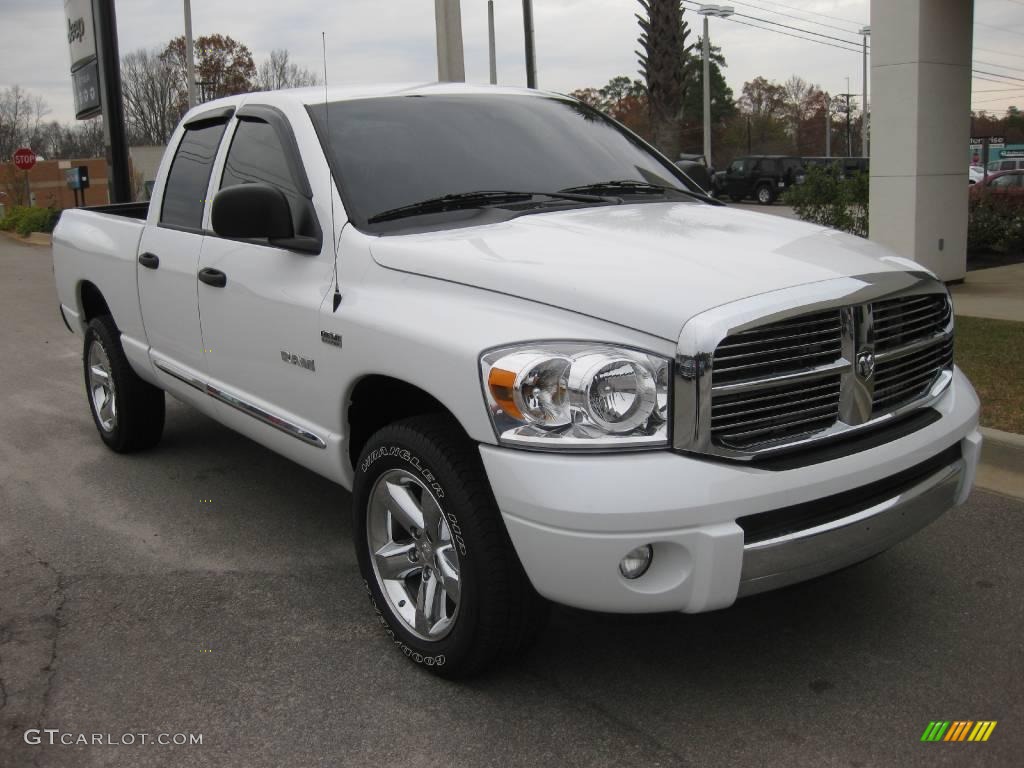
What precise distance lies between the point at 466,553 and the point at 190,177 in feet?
9.59

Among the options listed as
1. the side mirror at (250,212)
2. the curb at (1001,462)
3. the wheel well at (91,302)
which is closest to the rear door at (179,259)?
the side mirror at (250,212)

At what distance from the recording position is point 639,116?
70.1m

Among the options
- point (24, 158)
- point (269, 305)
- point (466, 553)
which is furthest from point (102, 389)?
point (24, 158)

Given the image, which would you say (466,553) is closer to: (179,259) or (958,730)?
(958,730)

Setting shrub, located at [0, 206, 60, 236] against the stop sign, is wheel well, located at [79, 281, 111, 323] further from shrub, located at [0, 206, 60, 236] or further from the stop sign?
the stop sign

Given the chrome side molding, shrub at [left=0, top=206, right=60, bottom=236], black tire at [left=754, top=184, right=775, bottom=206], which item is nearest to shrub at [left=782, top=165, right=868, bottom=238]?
the chrome side molding

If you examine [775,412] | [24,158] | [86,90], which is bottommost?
[775,412]

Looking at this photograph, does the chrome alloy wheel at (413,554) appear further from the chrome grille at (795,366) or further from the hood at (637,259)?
the chrome grille at (795,366)

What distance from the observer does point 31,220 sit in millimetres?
28359

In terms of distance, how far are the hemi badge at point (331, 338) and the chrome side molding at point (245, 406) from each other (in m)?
0.40

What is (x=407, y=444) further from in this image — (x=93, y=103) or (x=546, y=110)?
(x=93, y=103)

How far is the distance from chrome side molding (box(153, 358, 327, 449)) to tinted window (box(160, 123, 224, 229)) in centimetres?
70

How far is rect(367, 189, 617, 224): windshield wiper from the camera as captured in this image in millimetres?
3896

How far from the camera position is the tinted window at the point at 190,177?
496cm
